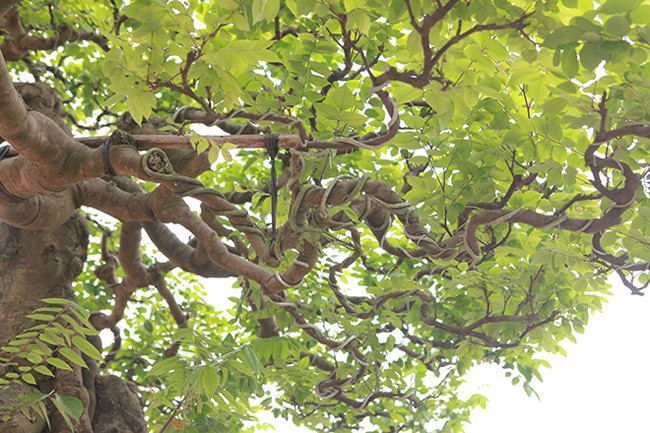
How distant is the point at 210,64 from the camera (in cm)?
151

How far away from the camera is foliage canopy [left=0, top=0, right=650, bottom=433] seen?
4.48ft

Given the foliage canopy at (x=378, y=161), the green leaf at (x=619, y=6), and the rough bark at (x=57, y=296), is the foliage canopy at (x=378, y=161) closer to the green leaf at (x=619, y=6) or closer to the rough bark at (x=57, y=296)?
the green leaf at (x=619, y=6)

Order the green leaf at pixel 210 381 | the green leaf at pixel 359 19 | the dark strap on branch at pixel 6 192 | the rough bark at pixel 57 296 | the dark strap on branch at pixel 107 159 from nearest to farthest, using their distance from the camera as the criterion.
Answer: the green leaf at pixel 359 19 < the green leaf at pixel 210 381 < the dark strap on branch at pixel 107 159 < the dark strap on branch at pixel 6 192 < the rough bark at pixel 57 296

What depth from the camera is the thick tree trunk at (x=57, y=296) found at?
2498 millimetres

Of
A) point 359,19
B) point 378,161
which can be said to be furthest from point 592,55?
point 378,161

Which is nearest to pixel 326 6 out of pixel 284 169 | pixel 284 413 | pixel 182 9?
pixel 182 9

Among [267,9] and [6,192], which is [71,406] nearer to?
[6,192]

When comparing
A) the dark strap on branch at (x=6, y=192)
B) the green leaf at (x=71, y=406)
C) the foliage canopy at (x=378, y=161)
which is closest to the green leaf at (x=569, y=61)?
the foliage canopy at (x=378, y=161)

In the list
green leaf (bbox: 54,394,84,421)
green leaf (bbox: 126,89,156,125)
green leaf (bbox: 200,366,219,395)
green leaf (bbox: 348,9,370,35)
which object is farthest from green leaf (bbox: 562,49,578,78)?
green leaf (bbox: 54,394,84,421)

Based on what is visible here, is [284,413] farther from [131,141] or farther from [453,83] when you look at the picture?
[453,83]

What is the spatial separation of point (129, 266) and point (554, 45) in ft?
7.57

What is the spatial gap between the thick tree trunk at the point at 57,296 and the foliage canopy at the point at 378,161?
18 cm

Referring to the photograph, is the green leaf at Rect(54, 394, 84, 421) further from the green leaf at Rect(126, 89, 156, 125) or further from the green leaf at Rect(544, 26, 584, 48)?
the green leaf at Rect(544, 26, 584, 48)

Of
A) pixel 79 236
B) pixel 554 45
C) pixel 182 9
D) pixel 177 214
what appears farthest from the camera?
pixel 79 236
